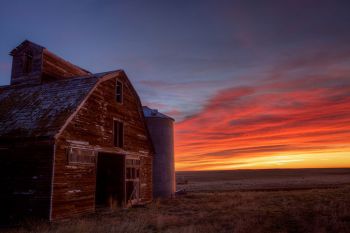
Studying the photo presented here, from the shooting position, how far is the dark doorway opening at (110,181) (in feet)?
62.8

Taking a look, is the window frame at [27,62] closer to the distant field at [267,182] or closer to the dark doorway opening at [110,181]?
the dark doorway opening at [110,181]

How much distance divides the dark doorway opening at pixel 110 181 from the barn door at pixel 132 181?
51 cm

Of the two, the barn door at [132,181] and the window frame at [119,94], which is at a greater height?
the window frame at [119,94]

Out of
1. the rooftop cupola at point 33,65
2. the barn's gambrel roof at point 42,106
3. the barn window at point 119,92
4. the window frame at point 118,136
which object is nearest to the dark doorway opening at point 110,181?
the window frame at point 118,136

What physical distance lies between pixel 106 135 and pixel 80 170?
300cm

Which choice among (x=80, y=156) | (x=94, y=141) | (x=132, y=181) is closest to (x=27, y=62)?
(x=94, y=141)

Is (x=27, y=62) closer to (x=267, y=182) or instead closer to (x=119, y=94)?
(x=119, y=94)

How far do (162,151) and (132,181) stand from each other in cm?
703

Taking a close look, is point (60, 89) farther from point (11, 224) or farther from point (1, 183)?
point (11, 224)

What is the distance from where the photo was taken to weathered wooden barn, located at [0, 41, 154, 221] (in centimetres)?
1370

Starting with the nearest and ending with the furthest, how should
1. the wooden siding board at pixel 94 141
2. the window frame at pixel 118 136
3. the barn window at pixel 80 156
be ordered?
the wooden siding board at pixel 94 141, the barn window at pixel 80 156, the window frame at pixel 118 136

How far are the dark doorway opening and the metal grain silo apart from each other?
655cm

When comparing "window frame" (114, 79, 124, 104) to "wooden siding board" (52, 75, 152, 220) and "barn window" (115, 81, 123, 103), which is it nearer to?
"barn window" (115, 81, 123, 103)

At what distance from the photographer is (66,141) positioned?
14391 millimetres
